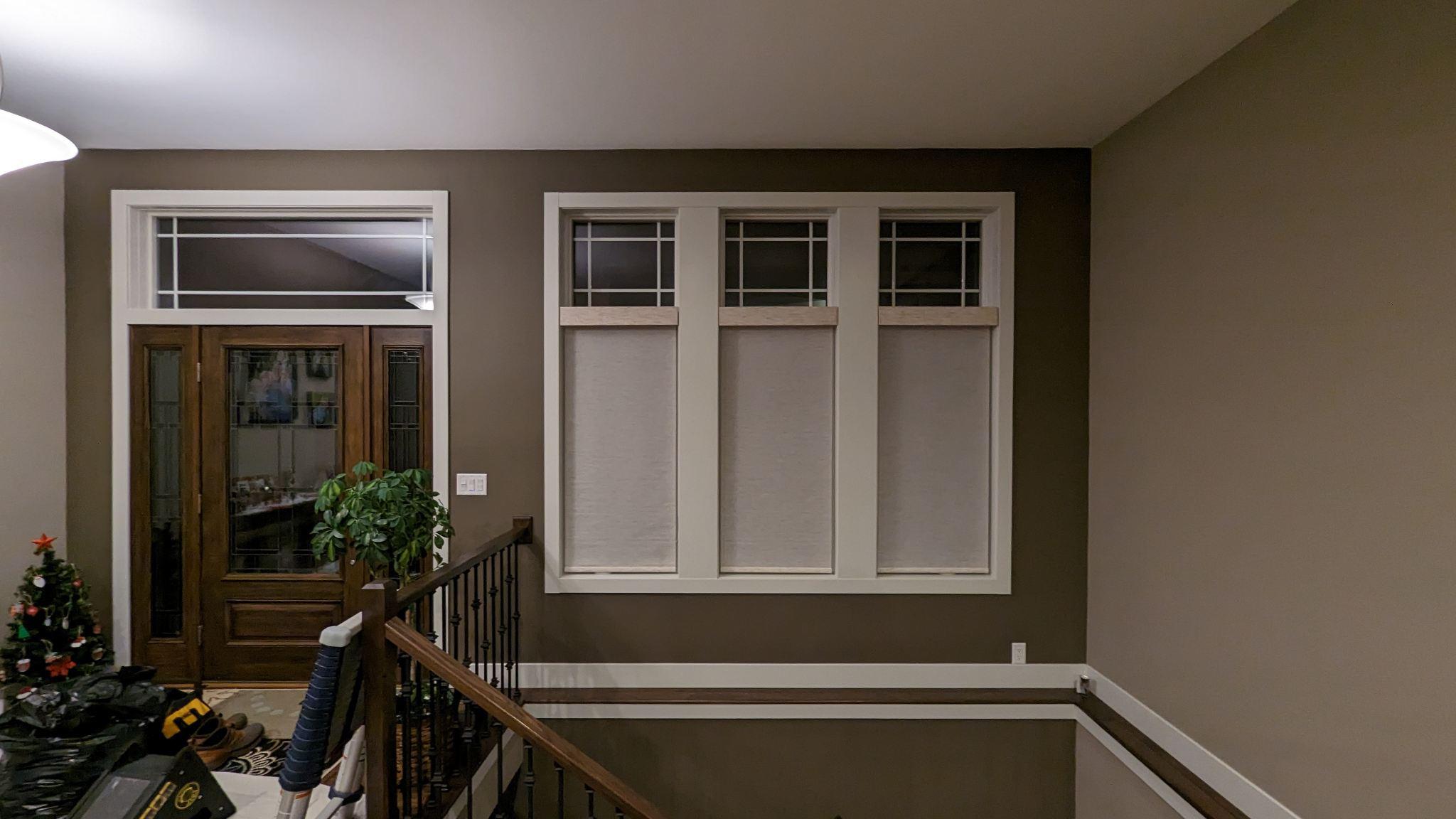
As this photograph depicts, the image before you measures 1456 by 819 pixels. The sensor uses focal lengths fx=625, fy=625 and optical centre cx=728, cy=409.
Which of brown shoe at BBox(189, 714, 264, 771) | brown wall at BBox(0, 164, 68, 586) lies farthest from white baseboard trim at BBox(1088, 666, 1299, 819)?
brown wall at BBox(0, 164, 68, 586)

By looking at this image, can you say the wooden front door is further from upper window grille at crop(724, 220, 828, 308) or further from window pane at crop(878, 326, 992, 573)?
window pane at crop(878, 326, 992, 573)

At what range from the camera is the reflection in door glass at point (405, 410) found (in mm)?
3039

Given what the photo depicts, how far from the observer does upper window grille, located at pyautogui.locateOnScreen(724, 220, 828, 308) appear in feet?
10.2

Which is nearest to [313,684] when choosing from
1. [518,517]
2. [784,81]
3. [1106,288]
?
[518,517]

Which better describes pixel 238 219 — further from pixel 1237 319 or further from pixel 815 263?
pixel 1237 319

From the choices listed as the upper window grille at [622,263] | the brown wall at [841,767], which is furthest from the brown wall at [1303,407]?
the upper window grille at [622,263]

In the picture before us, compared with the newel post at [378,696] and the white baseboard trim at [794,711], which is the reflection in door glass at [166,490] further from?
the newel post at [378,696]

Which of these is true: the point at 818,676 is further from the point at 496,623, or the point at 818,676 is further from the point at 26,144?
the point at 26,144

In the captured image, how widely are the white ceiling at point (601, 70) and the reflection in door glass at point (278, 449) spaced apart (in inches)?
41.0

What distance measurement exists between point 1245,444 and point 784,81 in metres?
2.04

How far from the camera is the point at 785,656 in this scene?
300cm

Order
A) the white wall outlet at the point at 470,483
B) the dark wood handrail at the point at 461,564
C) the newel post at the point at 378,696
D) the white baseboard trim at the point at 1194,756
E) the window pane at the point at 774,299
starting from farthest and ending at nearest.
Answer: the window pane at the point at 774,299
the white wall outlet at the point at 470,483
the white baseboard trim at the point at 1194,756
the dark wood handrail at the point at 461,564
the newel post at the point at 378,696

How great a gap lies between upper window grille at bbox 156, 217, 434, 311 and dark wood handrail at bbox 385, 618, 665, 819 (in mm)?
1829

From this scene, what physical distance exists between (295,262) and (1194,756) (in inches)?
174
